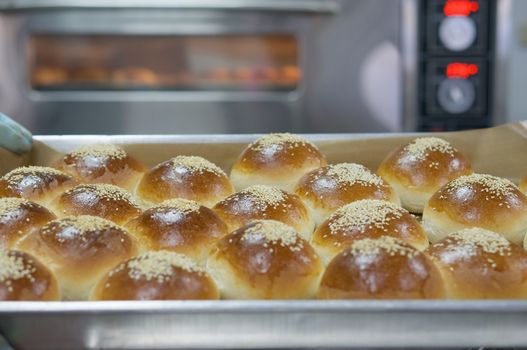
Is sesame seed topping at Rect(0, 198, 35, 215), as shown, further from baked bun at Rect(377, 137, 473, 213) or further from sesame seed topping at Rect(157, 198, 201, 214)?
baked bun at Rect(377, 137, 473, 213)

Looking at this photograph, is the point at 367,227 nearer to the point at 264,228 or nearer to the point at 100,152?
the point at 264,228

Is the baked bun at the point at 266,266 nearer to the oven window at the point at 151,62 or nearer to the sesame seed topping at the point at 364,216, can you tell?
the sesame seed topping at the point at 364,216

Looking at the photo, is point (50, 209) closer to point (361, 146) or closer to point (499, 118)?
point (361, 146)

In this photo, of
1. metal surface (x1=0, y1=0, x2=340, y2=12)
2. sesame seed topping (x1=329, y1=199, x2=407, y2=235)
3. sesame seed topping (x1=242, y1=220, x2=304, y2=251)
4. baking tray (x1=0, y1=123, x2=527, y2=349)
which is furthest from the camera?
metal surface (x1=0, y1=0, x2=340, y2=12)

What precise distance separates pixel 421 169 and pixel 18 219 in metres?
0.72

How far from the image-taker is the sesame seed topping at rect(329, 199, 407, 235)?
113cm

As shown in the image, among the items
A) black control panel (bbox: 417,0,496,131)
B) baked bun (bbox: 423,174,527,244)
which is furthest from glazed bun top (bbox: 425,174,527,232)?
black control panel (bbox: 417,0,496,131)

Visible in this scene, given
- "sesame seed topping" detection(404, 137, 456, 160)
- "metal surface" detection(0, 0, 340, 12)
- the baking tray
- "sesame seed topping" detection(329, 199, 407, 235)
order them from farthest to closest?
1. "metal surface" detection(0, 0, 340, 12)
2. "sesame seed topping" detection(404, 137, 456, 160)
3. "sesame seed topping" detection(329, 199, 407, 235)
4. the baking tray

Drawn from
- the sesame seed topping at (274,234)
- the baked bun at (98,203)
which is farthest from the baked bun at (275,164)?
the sesame seed topping at (274,234)

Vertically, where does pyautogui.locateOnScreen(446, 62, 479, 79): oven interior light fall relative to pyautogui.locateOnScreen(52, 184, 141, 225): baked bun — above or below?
below

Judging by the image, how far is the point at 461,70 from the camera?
2613 mm

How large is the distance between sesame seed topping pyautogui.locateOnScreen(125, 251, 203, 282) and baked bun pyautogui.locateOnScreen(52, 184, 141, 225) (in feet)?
0.93

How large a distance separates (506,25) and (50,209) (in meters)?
1.81

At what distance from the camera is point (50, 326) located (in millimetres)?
767
